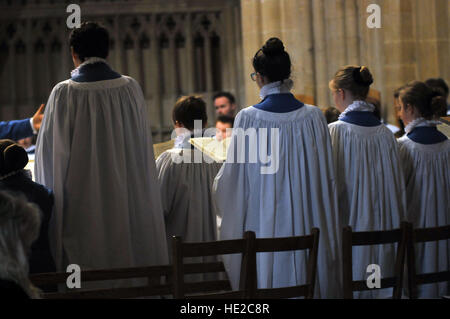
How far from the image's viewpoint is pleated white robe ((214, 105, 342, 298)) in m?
4.35

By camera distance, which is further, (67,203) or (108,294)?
(67,203)

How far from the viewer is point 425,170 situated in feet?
16.6

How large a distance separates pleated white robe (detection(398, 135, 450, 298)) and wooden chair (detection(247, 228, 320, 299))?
1.66m

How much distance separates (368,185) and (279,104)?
0.81 meters

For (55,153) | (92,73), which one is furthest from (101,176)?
(92,73)

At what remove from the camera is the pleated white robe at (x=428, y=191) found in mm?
5094

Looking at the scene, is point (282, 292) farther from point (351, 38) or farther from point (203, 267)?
point (351, 38)

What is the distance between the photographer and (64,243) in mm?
4434

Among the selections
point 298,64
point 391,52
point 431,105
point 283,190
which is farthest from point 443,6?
point 283,190

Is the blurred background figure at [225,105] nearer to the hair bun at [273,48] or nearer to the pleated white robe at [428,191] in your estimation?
the pleated white robe at [428,191]

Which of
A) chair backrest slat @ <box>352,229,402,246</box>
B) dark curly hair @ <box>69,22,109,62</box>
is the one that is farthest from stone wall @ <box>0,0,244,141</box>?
chair backrest slat @ <box>352,229,402,246</box>

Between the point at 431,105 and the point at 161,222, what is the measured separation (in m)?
1.95

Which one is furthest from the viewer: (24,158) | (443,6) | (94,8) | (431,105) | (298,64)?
(94,8)

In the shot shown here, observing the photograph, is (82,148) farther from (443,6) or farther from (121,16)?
(121,16)
